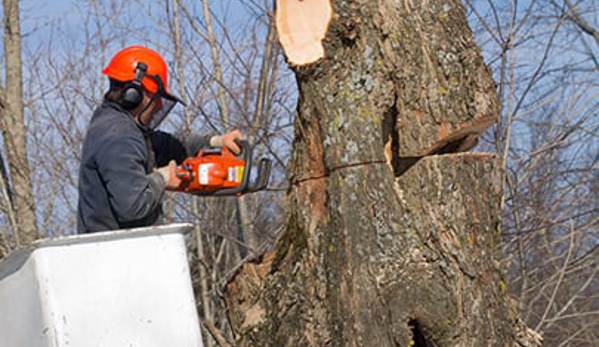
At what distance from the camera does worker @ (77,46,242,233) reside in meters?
3.89

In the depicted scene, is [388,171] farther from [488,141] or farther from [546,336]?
[546,336]

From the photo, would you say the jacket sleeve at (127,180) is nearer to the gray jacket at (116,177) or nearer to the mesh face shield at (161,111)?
the gray jacket at (116,177)

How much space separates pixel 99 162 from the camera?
3.95 m

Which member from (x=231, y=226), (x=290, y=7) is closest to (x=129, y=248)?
(x=290, y=7)

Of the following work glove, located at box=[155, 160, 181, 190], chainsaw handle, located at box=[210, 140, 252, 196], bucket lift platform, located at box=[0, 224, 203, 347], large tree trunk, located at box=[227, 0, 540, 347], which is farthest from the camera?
chainsaw handle, located at box=[210, 140, 252, 196]

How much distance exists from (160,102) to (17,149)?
5.34 meters

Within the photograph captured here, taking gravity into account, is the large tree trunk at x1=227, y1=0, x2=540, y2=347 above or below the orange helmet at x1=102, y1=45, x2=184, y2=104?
below

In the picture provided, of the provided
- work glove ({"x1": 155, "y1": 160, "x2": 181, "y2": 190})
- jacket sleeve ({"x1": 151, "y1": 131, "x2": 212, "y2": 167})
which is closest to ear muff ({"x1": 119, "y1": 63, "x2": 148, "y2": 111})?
work glove ({"x1": 155, "y1": 160, "x2": 181, "y2": 190})

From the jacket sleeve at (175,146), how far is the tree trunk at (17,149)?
4556 mm

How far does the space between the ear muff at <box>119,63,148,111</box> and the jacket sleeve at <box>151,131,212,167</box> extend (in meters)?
0.55

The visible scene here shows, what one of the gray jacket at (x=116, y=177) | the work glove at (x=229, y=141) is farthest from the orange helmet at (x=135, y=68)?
the work glove at (x=229, y=141)

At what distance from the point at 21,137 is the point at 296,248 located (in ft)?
19.4

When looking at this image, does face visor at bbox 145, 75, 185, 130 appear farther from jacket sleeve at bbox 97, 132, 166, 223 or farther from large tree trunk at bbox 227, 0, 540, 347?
large tree trunk at bbox 227, 0, 540, 347

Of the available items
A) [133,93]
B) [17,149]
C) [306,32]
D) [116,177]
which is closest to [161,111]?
[133,93]
